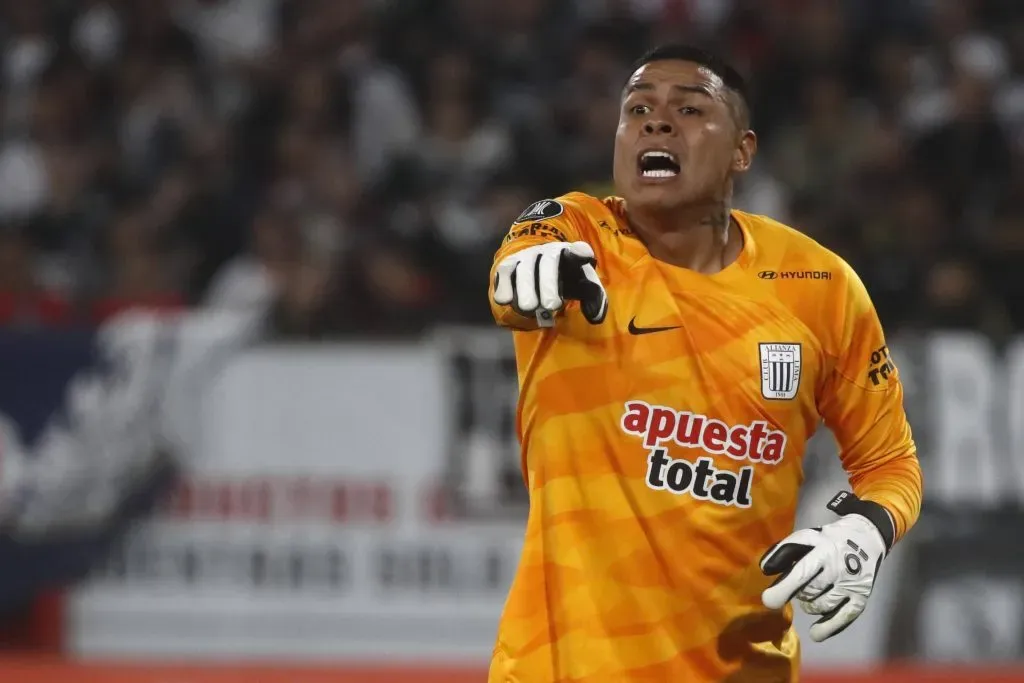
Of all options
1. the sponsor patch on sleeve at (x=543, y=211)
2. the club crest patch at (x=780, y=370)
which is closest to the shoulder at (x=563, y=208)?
the sponsor patch on sleeve at (x=543, y=211)

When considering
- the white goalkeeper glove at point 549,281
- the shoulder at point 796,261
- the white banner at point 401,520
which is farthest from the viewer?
the white banner at point 401,520

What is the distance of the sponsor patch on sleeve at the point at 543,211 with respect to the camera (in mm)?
3455

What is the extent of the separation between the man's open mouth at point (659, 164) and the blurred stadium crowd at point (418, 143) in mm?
4292

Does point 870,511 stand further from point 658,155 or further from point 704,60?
point 704,60

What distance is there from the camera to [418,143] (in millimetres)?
9070

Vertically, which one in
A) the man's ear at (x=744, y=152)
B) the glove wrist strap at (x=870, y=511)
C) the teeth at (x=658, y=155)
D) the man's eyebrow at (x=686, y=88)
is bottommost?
the glove wrist strap at (x=870, y=511)

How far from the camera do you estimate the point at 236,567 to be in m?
7.68

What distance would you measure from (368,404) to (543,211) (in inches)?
173

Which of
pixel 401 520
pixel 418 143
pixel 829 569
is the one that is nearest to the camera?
pixel 829 569

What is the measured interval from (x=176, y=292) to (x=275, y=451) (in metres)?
1.36

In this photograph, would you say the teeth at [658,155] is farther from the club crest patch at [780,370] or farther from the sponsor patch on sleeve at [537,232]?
the club crest patch at [780,370]

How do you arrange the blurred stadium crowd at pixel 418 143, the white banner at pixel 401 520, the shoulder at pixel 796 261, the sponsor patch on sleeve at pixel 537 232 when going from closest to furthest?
the sponsor patch on sleeve at pixel 537 232 < the shoulder at pixel 796 261 < the white banner at pixel 401 520 < the blurred stadium crowd at pixel 418 143

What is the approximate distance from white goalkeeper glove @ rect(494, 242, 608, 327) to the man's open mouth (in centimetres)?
41

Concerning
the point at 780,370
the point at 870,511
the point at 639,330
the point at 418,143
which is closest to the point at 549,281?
the point at 639,330
